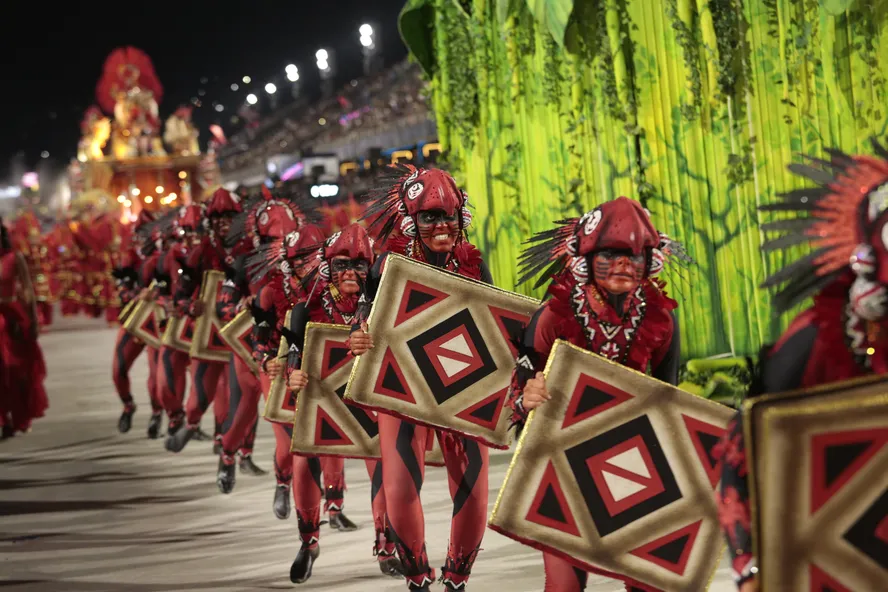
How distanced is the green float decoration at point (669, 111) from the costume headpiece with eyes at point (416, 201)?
2.24 meters

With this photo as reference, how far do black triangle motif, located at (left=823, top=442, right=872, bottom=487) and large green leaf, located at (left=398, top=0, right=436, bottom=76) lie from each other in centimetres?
949

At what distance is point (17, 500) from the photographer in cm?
852

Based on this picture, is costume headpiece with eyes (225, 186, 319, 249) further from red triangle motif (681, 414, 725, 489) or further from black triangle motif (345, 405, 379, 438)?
red triangle motif (681, 414, 725, 489)

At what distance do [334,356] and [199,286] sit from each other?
4089 mm

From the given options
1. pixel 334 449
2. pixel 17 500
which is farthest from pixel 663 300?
pixel 17 500

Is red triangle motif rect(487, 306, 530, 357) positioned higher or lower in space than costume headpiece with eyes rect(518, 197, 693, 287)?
lower

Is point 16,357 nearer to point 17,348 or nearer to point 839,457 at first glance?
point 17,348

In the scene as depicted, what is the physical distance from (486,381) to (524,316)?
31cm

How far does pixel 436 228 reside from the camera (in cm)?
520

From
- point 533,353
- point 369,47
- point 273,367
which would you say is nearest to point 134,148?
point 369,47

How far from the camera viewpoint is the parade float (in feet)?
165

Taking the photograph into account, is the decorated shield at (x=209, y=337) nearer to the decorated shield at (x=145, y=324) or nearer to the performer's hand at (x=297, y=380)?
the decorated shield at (x=145, y=324)

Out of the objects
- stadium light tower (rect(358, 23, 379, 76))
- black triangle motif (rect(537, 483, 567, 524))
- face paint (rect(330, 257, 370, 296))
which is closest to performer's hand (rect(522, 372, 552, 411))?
black triangle motif (rect(537, 483, 567, 524))

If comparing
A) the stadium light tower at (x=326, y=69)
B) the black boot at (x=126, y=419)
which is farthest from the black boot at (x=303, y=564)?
the stadium light tower at (x=326, y=69)
